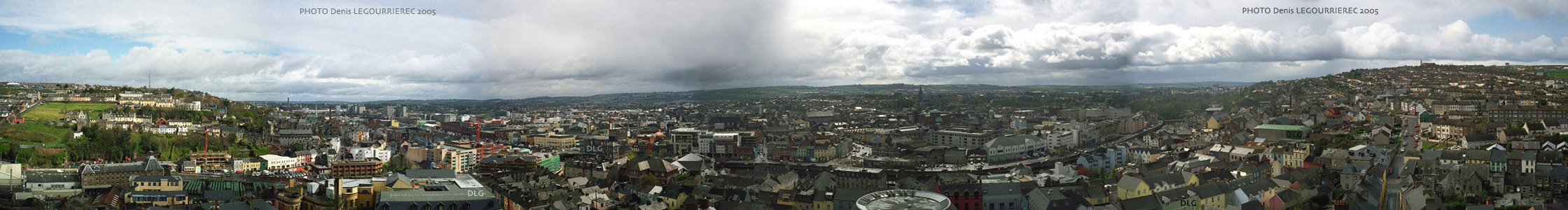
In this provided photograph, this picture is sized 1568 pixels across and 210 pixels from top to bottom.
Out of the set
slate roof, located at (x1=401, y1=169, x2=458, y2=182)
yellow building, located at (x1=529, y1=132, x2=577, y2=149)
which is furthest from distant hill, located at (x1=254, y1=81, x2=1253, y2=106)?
slate roof, located at (x1=401, y1=169, x2=458, y2=182)

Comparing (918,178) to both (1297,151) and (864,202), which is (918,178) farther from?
(1297,151)

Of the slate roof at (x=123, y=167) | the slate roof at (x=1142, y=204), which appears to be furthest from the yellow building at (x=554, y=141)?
the slate roof at (x=1142, y=204)

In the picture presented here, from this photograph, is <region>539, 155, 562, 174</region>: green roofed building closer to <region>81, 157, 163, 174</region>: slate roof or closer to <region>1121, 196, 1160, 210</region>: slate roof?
<region>81, 157, 163, 174</region>: slate roof

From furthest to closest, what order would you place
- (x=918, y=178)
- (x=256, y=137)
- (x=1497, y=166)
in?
1. (x=256, y=137)
2. (x=918, y=178)
3. (x=1497, y=166)

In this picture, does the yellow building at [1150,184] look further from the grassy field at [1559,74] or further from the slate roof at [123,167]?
the grassy field at [1559,74]

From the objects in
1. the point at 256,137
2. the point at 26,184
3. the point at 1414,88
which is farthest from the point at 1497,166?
the point at 256,137

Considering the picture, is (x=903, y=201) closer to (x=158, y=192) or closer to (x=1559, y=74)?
(x=158, y=192)
